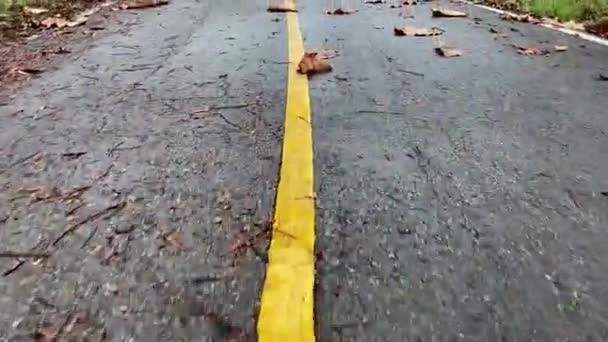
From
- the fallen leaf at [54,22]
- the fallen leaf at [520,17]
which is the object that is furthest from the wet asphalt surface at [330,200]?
the fallen leaf at [520,17]

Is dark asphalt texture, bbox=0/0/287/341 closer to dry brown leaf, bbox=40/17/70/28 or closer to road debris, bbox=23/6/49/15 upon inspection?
dry brown leaf, bbox=40/17/70/28

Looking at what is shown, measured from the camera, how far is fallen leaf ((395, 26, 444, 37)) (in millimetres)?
5516

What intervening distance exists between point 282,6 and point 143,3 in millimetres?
1758

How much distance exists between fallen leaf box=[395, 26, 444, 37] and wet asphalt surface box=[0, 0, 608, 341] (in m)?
1.32

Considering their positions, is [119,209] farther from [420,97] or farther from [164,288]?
[420,97]

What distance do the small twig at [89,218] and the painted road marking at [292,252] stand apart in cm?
53

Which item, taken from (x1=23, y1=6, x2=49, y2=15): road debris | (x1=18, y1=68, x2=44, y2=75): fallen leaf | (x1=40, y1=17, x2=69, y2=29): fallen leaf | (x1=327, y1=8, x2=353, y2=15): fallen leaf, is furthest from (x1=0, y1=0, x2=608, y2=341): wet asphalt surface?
(x1=327, y1=8, x2=353, y2=15): fallen leaf

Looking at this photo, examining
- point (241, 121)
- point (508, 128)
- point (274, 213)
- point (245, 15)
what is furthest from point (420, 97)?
point (245, 15)

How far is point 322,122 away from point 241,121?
394 millimetres

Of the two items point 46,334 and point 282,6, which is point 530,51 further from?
point 46,334

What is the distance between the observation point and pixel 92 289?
1633mm

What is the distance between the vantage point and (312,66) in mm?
4105

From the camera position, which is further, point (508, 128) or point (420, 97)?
point (420, 97)

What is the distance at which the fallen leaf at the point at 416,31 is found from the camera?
5516 millimetres
